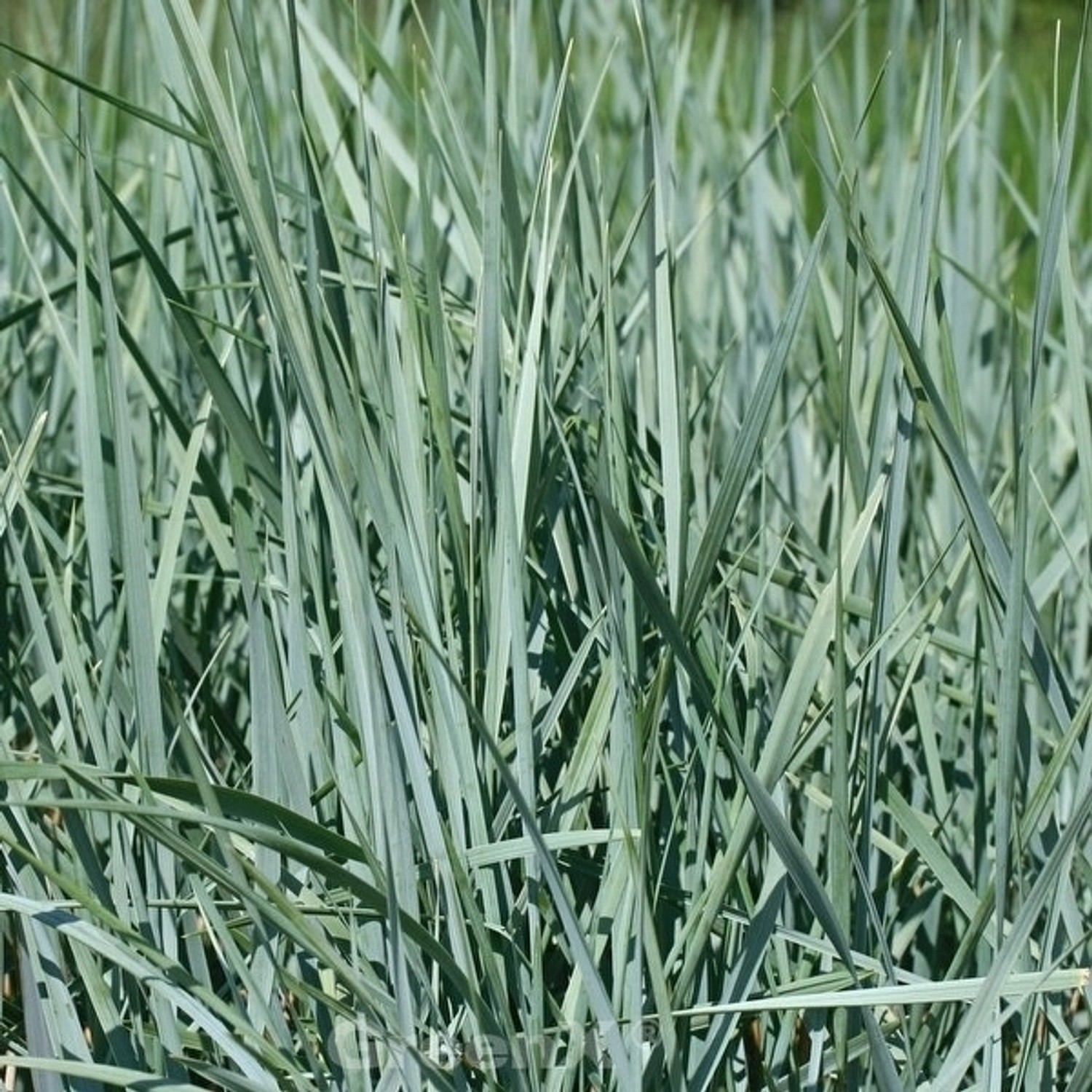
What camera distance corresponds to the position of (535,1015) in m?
0.58

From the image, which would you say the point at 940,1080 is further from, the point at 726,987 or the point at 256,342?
the point at 256,342

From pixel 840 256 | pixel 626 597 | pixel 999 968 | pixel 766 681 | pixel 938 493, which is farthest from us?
pixel 938 493

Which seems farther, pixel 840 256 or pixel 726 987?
pixel 840 256

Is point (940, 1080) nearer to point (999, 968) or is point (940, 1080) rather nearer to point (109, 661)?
point (999, 968)

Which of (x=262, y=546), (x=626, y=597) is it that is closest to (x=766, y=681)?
(x=626, y=597)

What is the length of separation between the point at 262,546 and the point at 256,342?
191mm

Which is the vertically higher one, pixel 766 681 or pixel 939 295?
pixel 939 295

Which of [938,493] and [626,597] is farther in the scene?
[938,493]

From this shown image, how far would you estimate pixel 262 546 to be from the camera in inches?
34.0

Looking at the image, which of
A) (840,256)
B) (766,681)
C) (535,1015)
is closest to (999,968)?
(535,1015)

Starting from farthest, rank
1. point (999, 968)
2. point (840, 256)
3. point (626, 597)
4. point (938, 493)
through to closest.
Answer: point (938, 493) < point (840, 256) < point (626, 597) < point (999, 968)

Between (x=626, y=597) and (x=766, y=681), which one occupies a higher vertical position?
(x=626, y=597)

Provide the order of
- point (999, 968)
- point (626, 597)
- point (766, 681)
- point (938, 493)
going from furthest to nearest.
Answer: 1. point (938, 493)
2. point (766, 681)
3. point (626, 597)
4. point (999, 968)

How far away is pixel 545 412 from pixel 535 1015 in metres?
0.29
